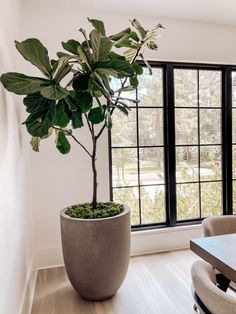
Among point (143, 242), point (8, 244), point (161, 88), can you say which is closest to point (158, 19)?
point (161, 88)

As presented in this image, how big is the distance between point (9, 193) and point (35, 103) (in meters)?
0.59

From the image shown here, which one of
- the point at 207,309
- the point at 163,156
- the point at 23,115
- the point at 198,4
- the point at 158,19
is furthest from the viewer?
the point at 163,156

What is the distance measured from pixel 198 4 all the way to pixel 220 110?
4.21ft

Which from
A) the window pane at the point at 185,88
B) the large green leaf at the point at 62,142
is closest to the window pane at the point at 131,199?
the large green leaf at the point at 62,142

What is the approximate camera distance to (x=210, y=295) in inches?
40.4

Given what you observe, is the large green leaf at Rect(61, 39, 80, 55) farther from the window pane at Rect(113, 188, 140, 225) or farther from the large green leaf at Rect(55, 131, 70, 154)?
the window pane at Rect(113, 188, 140, 225)

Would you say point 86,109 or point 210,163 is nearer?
point 86,109

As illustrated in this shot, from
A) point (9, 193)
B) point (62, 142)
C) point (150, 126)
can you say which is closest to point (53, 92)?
point (9, 193)

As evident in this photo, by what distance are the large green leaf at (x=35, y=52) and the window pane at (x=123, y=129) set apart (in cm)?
146

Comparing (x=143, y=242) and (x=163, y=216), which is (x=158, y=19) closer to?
(x=163, y=216)

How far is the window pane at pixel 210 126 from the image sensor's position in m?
3.34

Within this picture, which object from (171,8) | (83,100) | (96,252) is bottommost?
(96,252)

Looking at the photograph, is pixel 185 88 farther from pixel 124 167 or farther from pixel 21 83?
pixel 21 83

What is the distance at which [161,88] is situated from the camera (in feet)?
10.5
